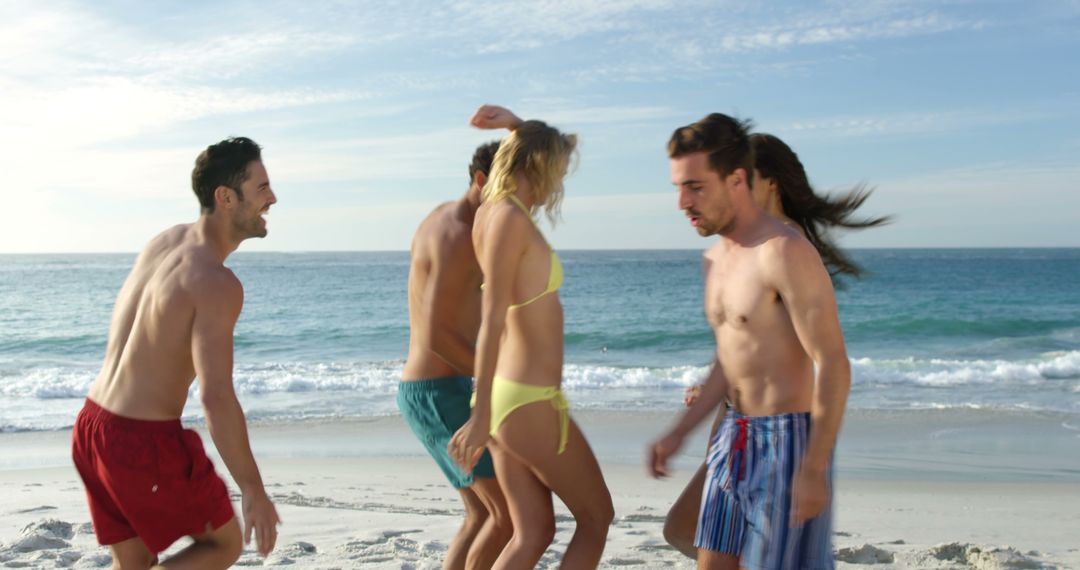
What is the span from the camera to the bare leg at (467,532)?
360 cm

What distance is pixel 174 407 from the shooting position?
311 centimetres

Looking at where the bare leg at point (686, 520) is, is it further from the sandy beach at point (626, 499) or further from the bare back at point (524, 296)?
the sandy beach at point (626, 499)

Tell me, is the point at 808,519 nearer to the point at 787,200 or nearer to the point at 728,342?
the point at 728,342

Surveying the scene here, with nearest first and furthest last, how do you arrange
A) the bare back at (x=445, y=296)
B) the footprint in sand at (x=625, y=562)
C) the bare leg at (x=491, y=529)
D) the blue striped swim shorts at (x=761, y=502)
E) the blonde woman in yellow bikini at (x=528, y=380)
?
1. the blue striped swim shorts at (x=761, y=502)
2. the blonde woman in yellow bikini at (x=528, y=380)
3. the bare leg at (x=491, y=529)
4. the bare back at (x=445, y=296)
5. the footprint in sand at (x=625, y=562)

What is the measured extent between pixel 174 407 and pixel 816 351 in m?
1.89

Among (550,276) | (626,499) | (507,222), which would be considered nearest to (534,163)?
(507,222)

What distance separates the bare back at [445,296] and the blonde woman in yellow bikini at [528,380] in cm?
35

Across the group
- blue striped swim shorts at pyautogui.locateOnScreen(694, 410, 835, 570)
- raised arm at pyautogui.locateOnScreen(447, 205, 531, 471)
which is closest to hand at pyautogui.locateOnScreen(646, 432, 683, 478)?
blue striped swim shorts at pyautogui.locateOnScreen(694, 410, 835, 570)

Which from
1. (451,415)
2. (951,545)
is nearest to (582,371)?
(951,545)

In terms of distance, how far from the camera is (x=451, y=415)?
3.56 metres

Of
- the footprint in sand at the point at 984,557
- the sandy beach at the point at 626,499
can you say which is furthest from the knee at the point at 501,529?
the footprint in sand at the point at 984,557

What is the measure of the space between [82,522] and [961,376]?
1335cm

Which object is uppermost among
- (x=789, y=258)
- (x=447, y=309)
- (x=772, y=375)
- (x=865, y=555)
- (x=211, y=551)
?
(x=789, y=258)

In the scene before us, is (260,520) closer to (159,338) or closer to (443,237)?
(159,338)
